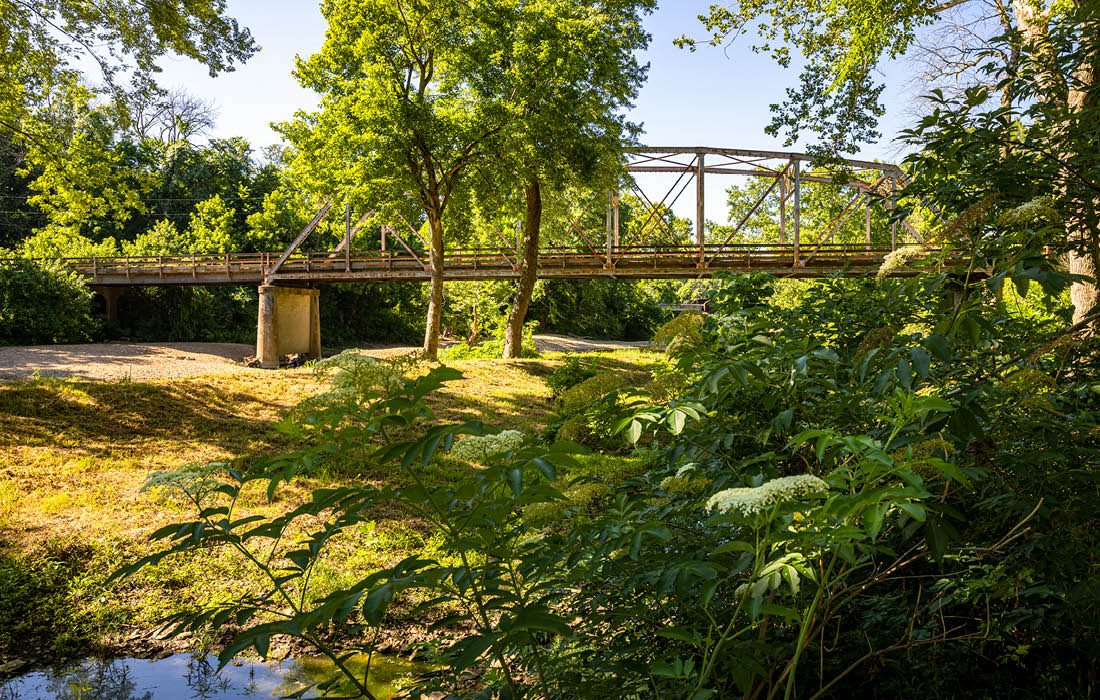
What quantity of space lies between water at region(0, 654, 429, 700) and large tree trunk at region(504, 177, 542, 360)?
12784 mm

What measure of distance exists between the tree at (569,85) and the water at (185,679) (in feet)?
37.3

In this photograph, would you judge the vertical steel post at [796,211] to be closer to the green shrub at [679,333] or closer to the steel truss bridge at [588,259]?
the steel truss bridge at [588,259]

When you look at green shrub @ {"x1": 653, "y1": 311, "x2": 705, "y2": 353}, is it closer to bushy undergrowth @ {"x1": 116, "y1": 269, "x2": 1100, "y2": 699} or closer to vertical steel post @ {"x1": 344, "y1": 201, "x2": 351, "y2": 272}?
bushy undergrowth @ {"x1": 116, "y1": 269, "x2": 1100, "y2": 699}

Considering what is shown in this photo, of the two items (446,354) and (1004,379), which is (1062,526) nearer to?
(1004,379)

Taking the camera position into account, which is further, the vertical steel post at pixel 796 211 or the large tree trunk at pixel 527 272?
the vertical steel post at pixel 796 211

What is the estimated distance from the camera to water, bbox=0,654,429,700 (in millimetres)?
3666

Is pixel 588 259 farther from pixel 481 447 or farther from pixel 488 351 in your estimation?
pixel 481 447

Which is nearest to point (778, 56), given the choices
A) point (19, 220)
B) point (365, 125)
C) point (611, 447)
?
point (611, 447)

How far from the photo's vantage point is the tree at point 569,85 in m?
13.6

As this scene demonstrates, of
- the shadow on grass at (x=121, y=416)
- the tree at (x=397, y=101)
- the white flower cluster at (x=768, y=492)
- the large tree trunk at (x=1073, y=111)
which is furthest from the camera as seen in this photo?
the tree at (x=397, y=101)

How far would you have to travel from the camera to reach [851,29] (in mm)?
10000

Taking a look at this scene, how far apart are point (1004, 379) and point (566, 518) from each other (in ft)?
5.72

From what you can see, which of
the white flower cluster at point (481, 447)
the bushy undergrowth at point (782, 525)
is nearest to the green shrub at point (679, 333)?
the bushy undergrowth at point (782, 525)

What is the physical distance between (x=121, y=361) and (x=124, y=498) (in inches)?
558
